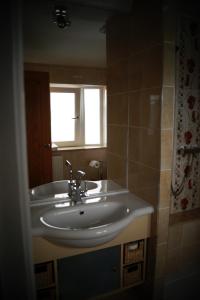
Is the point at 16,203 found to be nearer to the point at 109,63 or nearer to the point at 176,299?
the point at 109,63

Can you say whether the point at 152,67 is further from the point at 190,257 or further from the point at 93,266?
the point at 190,257

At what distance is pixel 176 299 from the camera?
155 cm

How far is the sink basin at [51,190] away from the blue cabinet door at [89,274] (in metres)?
0.40

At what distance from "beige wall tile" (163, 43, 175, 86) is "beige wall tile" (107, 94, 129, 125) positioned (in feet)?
1.12

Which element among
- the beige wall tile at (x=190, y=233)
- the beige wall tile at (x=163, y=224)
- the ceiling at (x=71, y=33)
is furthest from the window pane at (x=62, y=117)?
the beige wall tile at (x=190, y=233)

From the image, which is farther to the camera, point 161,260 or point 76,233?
point 161,260

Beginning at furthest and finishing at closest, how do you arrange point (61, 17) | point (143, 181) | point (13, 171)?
point (143, 181) → point (61, 17) → point (13, 171)

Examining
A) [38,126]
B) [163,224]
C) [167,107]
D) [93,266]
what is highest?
[167,107]

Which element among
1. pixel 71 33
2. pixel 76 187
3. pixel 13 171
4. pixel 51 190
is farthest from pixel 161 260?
pixel 71 33

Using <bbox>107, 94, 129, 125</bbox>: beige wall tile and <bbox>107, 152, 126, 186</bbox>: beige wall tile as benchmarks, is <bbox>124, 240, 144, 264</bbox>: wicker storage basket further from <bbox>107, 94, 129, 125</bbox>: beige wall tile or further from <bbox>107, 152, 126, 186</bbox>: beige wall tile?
<bbox>107, 94, 129, 125</bbox>: beige wall tile

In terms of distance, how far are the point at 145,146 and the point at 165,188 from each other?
0.28 meters

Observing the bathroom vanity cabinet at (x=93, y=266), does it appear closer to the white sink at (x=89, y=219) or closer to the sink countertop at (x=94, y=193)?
the white sink at (x=89, y=219)

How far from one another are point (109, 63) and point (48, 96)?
1.70 feet

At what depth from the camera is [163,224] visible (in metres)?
1.33
